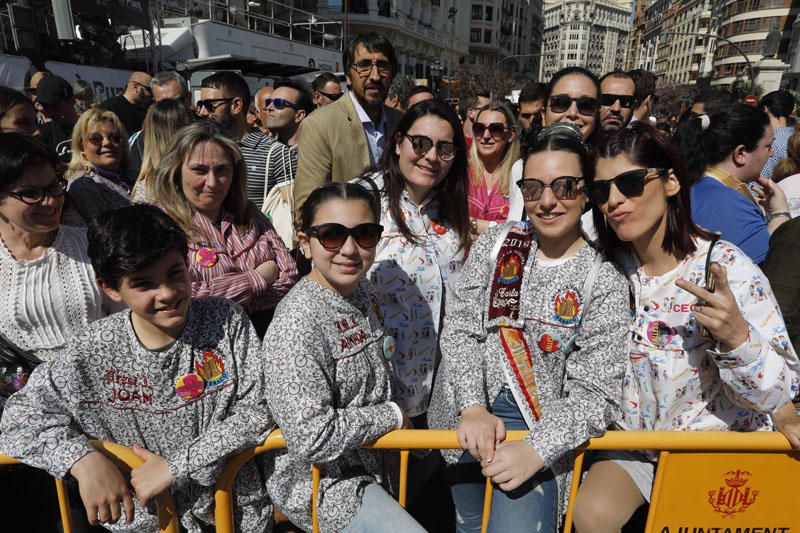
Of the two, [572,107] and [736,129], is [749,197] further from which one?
[572,107]

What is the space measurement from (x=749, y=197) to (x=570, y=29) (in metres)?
184

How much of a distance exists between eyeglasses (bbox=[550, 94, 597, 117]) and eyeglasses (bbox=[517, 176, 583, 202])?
1.57 m

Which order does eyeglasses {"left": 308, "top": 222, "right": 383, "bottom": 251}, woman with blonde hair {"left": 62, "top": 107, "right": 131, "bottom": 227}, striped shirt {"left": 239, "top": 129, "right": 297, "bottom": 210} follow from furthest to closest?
striped shirt {"left": 239, "top": 129, "right": 297, "bottom": 210}
woman with blonde hair {"left": 62, "top": 107, "right": 131, "bottom": 227}
eyeglasses {"left": 308, "top": 222, "right": 383, "bottom": 251}

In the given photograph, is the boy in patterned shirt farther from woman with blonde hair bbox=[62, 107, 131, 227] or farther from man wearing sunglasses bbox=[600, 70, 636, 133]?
man wearing sunglasses bbox=[600, 70, 636, 133]

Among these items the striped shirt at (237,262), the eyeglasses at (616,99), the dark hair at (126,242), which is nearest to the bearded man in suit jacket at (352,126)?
the striped shirt at (237,262)

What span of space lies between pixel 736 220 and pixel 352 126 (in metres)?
2.66

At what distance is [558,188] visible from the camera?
6.75 feet

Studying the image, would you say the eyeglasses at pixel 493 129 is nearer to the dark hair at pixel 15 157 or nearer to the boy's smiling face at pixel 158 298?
the boy's smiling face at pixel 158 298

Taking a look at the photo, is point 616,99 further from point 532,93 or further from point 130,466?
A: point 130,466

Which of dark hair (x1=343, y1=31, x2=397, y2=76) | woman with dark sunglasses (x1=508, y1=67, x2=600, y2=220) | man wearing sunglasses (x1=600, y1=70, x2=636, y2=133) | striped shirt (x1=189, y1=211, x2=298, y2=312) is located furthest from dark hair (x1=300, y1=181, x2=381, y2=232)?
man wearing sunglasses (x1=600, y1=70, x2=636, y2=133)

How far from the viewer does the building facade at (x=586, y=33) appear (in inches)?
6220

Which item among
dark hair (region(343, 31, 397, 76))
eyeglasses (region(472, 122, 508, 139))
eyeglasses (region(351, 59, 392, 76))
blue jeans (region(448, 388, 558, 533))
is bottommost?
blue jeans (region(448, 388, 558, 533))

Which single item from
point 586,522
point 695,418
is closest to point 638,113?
point 695,418

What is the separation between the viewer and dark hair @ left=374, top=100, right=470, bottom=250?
261 centimetres
